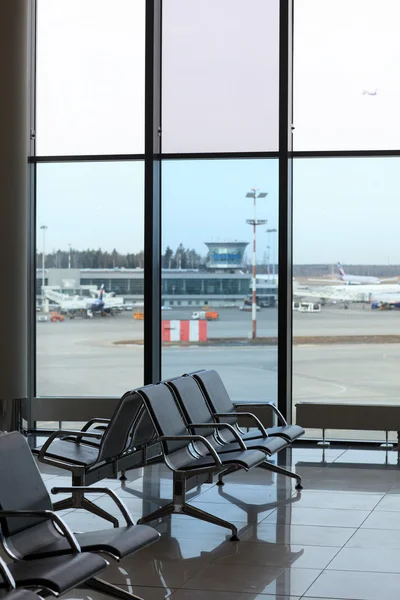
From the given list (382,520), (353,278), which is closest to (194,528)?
(382,520)

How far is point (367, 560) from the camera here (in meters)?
4.41

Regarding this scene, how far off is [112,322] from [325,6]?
3.69 metres

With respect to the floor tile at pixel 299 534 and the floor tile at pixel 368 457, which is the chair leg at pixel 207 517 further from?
the floor tile at pixel 368 457

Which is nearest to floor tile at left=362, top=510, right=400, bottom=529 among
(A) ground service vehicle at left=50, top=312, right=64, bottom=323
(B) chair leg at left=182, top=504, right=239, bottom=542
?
(B) chair leg at left=182, top=504, right=239, bottom=542

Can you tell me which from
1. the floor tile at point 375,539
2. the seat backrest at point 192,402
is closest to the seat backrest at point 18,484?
the floor tile at point 375,539

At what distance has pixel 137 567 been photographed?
4379 millimetres

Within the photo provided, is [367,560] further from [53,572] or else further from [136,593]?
[53,572]

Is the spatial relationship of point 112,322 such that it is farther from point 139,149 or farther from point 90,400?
point 139,149

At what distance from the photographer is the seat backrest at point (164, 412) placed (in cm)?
514

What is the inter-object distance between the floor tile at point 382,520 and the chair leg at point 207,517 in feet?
2.63

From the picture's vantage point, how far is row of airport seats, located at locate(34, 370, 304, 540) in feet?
16.7

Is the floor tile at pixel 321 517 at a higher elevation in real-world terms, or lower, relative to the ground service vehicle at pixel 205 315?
lower

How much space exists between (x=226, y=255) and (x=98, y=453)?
403cm

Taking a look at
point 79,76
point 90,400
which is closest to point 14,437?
point 90,400
